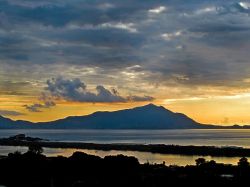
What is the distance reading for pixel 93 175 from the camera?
48250mm

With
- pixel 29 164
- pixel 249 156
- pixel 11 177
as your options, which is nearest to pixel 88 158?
pixel 29 164

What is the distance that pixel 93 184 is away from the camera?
129ft

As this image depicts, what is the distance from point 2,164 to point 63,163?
268 inches

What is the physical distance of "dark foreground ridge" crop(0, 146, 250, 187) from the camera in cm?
4203

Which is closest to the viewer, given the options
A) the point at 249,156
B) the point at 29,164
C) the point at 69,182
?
the point at 69,182

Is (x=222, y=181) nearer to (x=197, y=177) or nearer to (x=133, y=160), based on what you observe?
(x=197, y=177)

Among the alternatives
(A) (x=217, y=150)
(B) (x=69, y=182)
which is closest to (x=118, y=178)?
(B) (x=69, y=182)

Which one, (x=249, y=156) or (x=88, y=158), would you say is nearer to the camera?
(x=88, y=158)

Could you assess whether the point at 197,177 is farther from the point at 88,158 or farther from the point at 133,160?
the point at 88,158

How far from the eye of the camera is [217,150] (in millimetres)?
117250

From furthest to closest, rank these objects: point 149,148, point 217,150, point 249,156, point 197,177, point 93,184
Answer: point 149,148 → point 217,150 → point 249,156 → point 197,177 → point 93,184

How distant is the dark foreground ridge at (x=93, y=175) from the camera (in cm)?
4203

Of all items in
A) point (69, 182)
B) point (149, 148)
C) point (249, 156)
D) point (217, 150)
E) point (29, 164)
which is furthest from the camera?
point (149, 148)

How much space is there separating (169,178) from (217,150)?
243 feet
